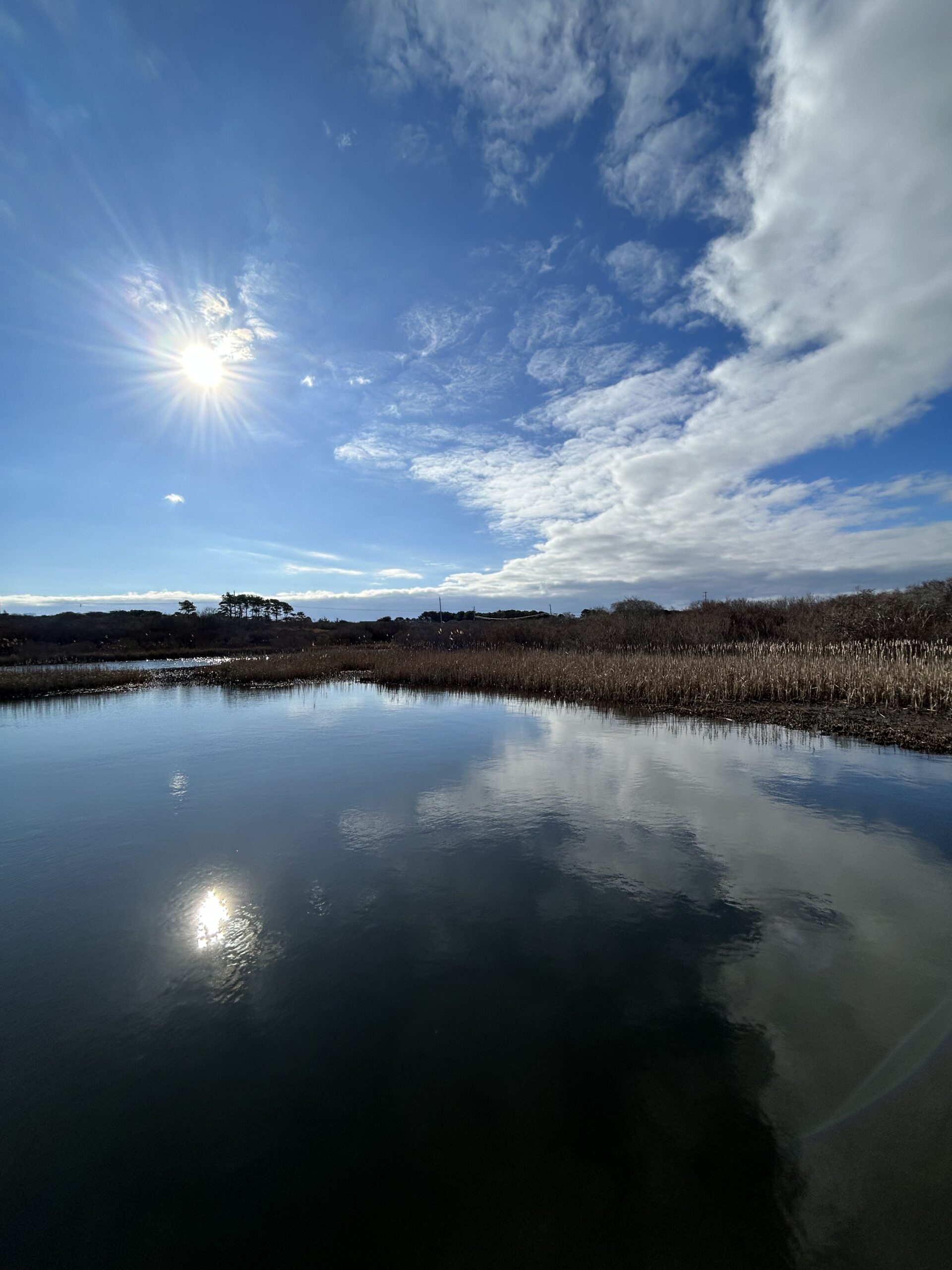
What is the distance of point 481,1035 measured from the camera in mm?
3746

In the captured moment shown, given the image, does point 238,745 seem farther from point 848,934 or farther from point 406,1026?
point 848,934

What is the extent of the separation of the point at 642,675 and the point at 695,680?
1.98 m

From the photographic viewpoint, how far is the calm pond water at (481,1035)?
2.60m

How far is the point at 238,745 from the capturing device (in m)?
13.3

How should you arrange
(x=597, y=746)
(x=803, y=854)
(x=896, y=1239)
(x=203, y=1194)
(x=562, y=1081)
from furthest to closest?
(x=597, y=746) < (x=803, y=854) < (x=562, y=1081) < (x=203, y=1194) < (x=896, y=1239)

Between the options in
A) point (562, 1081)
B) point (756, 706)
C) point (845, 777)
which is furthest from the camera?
point (756, 706)

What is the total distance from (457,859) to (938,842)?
6012 mm

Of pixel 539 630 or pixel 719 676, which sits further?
pixel 539 630

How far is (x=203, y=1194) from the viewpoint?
2.73m

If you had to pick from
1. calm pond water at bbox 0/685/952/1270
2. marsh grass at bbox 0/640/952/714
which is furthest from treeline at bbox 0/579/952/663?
calm pond water at bbox 0/685/952/1270

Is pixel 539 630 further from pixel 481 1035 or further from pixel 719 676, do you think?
pixel 481 1035

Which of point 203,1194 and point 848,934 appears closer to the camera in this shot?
point 203,1194

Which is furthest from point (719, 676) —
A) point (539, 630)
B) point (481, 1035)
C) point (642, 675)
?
point (539, 630)

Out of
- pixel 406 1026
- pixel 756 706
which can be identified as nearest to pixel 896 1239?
pixel 406 1026
